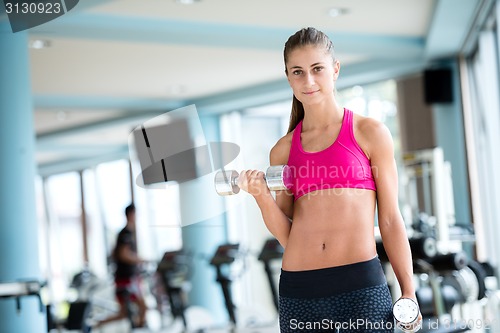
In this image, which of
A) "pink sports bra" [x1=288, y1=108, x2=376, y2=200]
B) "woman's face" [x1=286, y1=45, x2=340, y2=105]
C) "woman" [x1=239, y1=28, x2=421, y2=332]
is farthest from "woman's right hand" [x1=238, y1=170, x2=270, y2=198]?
"woman's face" [x1=286, y1=45, x2=340, y2=105]

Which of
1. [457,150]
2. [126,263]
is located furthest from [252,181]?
[126,263]

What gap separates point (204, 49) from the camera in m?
6.64

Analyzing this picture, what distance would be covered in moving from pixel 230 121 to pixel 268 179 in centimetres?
744

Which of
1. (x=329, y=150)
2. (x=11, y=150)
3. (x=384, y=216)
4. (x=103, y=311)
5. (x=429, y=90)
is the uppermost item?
(x=429, y=90)

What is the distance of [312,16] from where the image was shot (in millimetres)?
5574

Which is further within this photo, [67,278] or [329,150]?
[67,278]

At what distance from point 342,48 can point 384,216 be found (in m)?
4.74

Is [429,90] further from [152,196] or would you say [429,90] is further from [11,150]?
[152,196]

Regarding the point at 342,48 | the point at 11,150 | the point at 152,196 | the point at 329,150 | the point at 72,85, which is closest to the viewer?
the point at 329,150

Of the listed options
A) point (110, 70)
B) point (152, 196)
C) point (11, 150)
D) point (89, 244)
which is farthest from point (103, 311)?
point (152, 196)

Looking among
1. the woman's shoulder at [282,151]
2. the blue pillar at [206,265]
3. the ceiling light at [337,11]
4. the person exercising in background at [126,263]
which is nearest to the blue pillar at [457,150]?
the ceiling light at [337,11]

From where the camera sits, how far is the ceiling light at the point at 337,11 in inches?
216

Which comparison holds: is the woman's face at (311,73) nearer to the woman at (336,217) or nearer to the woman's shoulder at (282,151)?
the woman at (336,217)

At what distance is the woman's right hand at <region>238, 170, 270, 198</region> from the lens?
1688 mm
